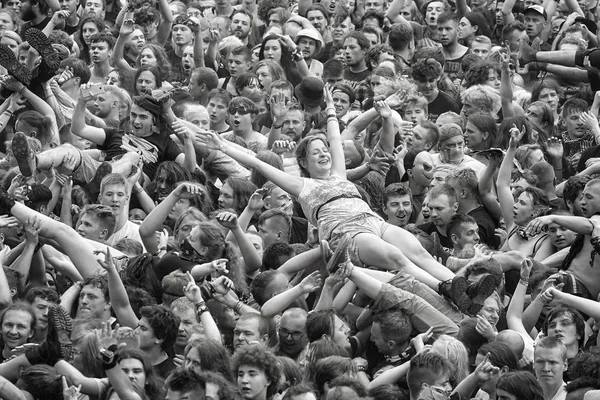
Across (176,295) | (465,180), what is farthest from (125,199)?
(465,180)

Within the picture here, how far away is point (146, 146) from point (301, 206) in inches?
60.2

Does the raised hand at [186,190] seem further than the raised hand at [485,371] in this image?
Yes

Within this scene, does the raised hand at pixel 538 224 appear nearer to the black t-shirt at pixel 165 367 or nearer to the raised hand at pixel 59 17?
the black t-shirt at pixel 165 367

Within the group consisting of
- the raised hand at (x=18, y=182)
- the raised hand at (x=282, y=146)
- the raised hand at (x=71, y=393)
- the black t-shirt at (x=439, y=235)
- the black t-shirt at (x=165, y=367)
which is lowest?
the raised hand at (x=282, y=146)

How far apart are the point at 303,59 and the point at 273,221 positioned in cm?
347

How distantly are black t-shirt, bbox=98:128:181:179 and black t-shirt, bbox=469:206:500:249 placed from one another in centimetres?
249

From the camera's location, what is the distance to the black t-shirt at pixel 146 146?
12734 mm

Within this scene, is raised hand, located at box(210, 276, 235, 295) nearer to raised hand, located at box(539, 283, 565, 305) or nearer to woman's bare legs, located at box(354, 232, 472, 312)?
woman's bare legs, located at box(354, 232, 472, 312)

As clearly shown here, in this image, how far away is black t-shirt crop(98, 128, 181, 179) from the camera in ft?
41.8

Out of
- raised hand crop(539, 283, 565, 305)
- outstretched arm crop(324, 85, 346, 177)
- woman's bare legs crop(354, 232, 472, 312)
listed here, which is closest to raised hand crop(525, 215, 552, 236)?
woman's bare legs crop(354, 232, 472, 312)

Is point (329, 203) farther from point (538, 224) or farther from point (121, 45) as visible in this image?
point (121, 45)

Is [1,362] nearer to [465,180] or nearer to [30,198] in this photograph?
[30,198]

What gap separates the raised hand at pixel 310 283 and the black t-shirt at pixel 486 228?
6.03 ft

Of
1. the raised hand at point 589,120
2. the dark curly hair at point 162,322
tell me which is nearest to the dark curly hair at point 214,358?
the dark curly hair at point 162,322
